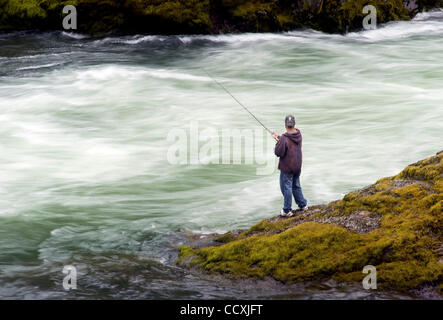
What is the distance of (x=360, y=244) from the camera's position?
5984 millimetres

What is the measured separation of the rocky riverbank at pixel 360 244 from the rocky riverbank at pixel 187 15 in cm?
1577

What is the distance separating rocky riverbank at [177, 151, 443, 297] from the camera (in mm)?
5742

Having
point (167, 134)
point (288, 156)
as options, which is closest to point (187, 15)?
point (167, 134)

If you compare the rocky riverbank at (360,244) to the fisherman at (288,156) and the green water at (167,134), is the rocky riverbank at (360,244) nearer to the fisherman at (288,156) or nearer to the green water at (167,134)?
the green water at (167,134)

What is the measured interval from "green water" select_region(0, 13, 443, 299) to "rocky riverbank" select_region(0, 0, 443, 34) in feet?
1.60

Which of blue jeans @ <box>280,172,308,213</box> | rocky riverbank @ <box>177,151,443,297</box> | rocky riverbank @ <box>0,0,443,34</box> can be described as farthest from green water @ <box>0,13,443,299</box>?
blue jeans @ <box>280,172,308,213</box>

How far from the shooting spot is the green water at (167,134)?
732cm

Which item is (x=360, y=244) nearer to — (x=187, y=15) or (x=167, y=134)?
(x=167, y=134)

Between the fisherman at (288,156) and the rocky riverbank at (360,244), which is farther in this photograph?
the fisherman at (288,156)

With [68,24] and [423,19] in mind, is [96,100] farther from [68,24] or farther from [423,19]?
[423,19]

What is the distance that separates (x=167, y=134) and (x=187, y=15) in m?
8.75

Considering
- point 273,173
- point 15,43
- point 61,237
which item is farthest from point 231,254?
A: point 15,43

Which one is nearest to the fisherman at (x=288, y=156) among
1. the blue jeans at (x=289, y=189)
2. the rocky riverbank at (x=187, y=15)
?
the blue jeans at (x=289, y=189)
